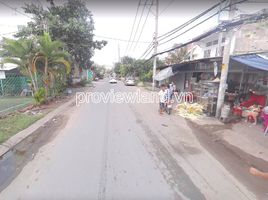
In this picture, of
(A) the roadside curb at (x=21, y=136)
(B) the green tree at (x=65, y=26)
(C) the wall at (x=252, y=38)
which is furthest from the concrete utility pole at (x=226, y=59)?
(B) the green tree at (x=65, y=26)

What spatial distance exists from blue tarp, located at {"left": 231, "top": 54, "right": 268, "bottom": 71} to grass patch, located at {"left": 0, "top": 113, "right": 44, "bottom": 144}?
948 cm

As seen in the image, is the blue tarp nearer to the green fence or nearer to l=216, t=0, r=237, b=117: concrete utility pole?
l=216, t=0, r=237, b=117: concrete utility pole

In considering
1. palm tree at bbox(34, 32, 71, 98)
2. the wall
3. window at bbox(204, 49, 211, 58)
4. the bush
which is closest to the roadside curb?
the bush

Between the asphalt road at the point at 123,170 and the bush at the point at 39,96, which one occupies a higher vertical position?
the bush at the point at 39,96

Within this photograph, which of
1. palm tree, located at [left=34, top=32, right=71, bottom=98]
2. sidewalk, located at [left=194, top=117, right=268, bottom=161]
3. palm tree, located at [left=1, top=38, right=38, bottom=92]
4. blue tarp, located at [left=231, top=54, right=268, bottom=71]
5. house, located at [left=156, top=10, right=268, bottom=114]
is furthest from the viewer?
palm tree, located at [left=34, top=32, right=71, bottom=98]

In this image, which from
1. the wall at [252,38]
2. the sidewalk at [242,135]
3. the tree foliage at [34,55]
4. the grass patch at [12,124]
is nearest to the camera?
the sidewalk at [242,135]

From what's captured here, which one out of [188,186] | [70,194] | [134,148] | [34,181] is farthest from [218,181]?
[34,181]

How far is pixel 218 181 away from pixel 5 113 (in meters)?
9.47

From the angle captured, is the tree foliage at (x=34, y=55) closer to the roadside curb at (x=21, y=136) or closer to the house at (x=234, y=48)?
the roadside curb at (x=21, y=136)

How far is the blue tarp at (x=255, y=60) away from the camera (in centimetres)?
727

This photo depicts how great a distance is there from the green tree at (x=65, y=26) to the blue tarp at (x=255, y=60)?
50.0 feet

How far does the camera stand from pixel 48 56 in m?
11.2

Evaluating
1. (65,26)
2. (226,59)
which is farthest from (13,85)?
(226,59)

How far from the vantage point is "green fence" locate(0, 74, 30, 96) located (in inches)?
572
